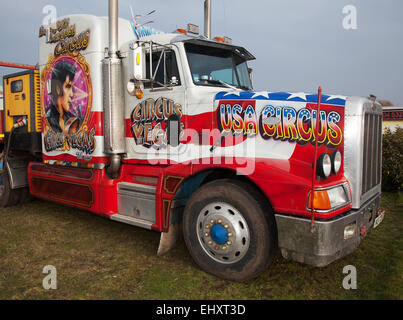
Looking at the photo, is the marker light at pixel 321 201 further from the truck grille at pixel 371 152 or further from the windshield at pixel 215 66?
the windshield at pixel 215 66

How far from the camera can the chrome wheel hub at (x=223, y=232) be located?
345 centimetres

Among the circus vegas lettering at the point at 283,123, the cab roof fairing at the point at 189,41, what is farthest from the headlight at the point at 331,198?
the cab roof fairing at the point at 189,41

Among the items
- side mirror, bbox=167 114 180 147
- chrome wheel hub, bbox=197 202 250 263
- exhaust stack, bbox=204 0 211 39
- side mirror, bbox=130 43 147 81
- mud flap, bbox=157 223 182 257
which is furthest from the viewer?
exhaust stack, bbox=204 0 211 39

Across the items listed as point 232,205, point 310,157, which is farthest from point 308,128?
point 232,205

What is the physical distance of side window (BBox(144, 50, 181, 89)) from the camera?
13.9 feet

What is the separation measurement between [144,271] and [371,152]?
9.72 feet

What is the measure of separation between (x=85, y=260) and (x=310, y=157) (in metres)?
3.02

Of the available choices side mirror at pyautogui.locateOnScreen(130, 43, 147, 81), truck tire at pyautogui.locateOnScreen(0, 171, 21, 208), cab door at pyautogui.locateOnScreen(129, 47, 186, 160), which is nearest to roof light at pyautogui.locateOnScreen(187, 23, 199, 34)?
cab door at pyautogui.locateOnScreen(129, 47, 186, 160)

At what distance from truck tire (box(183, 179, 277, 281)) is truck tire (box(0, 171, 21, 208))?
477 cm

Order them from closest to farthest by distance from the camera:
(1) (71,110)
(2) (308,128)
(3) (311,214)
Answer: (3) (311,214) → (2) (308,128) → (1) (71,110)

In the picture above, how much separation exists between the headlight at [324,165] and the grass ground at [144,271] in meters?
1.27

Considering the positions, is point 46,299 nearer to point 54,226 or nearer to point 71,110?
point 54,226

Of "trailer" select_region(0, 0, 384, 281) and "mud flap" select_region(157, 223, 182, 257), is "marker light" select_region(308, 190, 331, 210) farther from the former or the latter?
"mud flap" select_region(157, 223, 182, 257)

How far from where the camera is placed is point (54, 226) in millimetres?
5648
